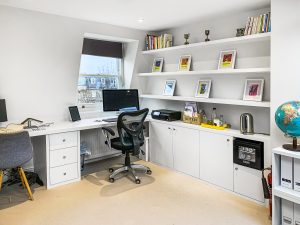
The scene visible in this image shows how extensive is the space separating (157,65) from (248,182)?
259 cm

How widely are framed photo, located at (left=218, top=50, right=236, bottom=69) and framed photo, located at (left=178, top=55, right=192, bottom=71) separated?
585 millimetres

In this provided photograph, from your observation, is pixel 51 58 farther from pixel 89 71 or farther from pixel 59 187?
pixel 59 187

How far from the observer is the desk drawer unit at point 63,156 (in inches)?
129

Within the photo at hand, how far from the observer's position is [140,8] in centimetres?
320

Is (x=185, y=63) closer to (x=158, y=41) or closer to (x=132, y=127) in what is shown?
(x=158, y=41)

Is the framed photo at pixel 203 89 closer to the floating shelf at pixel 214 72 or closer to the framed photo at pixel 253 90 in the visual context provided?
the floating shelf at pixel 214 72

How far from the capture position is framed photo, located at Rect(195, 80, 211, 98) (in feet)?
12.2

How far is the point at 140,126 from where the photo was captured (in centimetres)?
354

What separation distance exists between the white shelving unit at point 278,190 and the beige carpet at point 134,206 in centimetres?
18

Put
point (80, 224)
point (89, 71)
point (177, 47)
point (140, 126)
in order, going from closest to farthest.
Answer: point (80, 224), point (140, 126), point (177, 47), point (89, 71)

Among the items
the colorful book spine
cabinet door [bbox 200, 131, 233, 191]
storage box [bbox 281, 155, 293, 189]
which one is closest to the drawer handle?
storage box [bbox 281, 155, 293, 189]

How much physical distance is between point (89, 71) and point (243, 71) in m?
2.60

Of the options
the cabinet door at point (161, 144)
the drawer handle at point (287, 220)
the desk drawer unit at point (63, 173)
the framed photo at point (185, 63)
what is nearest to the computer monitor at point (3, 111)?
the desk drawer unit at point (63, 173)

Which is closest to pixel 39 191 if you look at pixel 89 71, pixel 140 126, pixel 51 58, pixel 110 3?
pixel 140 126
